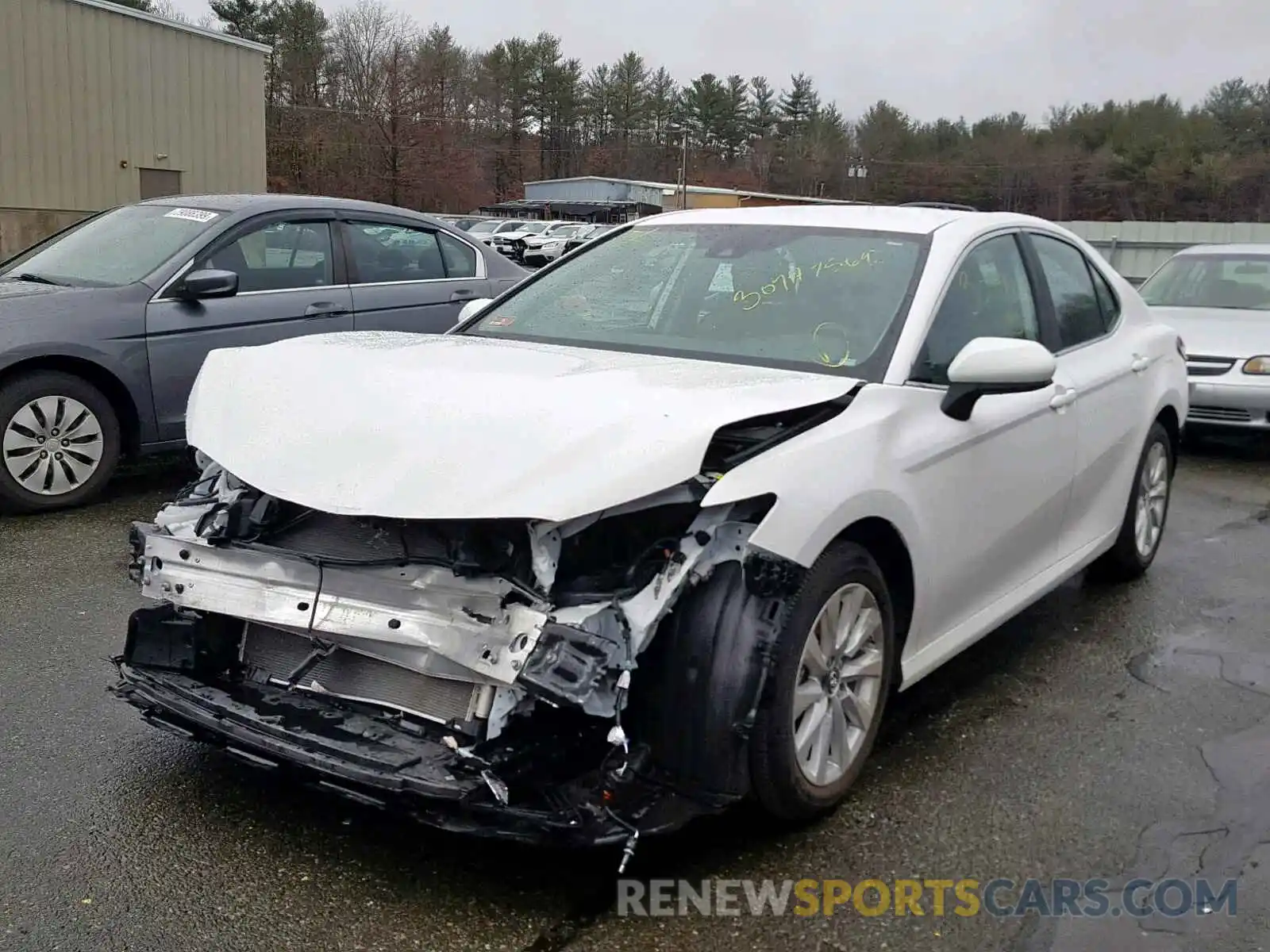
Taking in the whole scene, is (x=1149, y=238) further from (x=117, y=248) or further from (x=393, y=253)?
(x=117, y=248)

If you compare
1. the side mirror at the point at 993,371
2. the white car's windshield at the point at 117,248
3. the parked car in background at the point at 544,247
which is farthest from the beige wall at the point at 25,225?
the side mirror at the point at 993,371

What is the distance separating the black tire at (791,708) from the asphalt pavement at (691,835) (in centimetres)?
13

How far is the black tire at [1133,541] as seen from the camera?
16.5 feet

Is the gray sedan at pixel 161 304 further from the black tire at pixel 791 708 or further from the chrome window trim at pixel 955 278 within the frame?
the black tire at pixel 791 708

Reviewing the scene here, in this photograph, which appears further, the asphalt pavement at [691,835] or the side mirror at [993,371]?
the side mirror at [993,371]

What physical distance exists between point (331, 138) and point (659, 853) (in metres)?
54.5

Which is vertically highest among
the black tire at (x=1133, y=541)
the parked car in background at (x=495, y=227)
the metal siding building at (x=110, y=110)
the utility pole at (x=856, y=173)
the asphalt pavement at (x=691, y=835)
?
the utility pole at (x=856, y=173)

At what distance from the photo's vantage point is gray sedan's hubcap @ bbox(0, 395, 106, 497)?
578 centimetres

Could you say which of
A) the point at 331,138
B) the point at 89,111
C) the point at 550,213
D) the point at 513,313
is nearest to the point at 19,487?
the point at 513,313

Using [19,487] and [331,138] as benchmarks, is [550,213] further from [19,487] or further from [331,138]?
[19,487]

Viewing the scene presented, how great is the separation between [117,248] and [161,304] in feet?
2.23

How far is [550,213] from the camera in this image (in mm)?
63906

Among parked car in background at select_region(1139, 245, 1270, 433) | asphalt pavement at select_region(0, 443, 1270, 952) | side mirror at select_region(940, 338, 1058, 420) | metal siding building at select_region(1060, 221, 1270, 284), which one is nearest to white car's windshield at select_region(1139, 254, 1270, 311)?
parked car in background at select_region(1139, 245, 1270, 433)

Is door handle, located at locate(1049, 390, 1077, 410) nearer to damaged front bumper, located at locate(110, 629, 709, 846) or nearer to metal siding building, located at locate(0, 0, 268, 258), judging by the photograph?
damaged front bumper, located at locate(110, 629, 709, 846)
